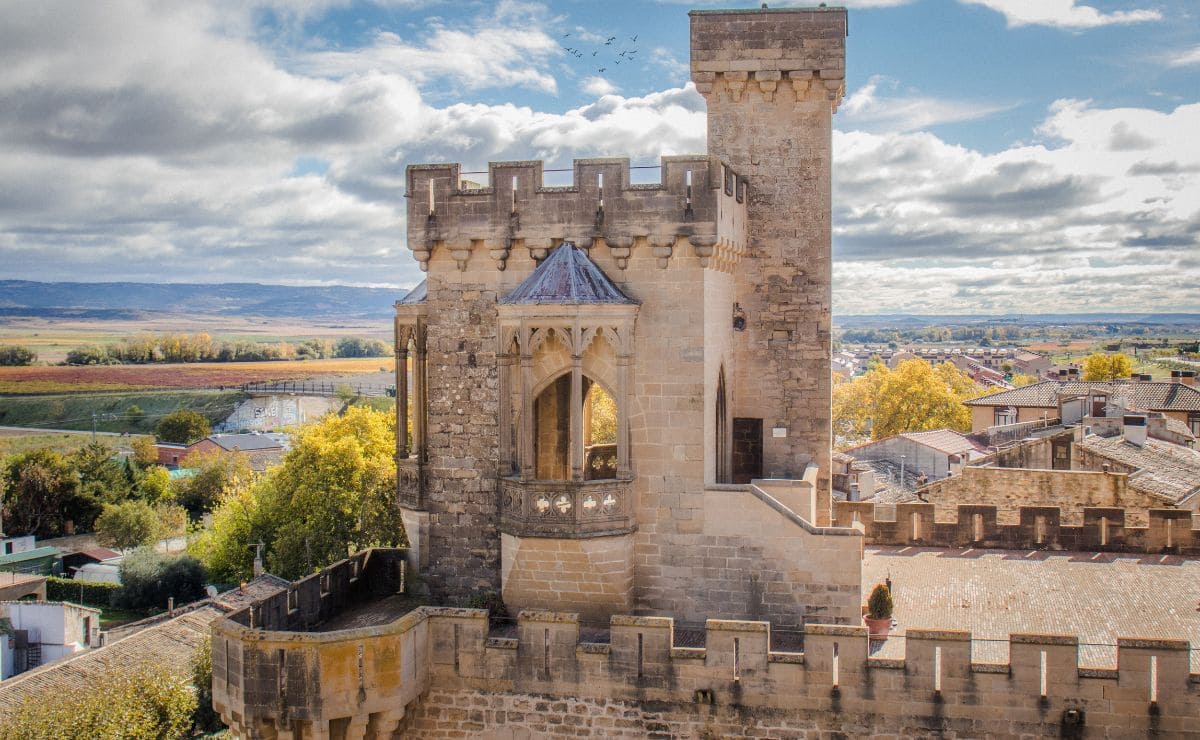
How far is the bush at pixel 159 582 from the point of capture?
198 ft

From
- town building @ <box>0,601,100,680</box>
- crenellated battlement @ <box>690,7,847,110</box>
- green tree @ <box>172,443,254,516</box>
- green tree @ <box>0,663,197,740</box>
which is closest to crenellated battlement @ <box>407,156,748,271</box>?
crenellated battlement @ <box>690,7,847,110</box>

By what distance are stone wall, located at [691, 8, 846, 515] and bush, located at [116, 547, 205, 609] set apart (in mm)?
49117

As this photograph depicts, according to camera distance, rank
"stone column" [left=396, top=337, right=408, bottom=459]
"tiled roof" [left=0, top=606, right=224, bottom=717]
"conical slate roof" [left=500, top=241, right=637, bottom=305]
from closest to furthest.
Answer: "conical slate roof" [left=500, top=241, right=637, bottom=305] < "stone column" [left=396, top=337, right=408, bottom=459] < "tiled roof" [left=0, top=606, right=224, bottom=717]

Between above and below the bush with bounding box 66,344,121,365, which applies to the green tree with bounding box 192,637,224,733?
below

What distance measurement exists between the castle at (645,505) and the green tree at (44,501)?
67604mm

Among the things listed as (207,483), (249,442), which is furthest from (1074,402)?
(249,442)

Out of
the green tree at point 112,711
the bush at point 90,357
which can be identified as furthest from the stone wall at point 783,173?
the bush at point 90,357

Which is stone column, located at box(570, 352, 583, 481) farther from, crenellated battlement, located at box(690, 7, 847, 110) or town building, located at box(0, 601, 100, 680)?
town building, located at box(0, 601, 100, 680)

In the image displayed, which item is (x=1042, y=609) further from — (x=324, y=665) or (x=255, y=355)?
(x=255, y=355)

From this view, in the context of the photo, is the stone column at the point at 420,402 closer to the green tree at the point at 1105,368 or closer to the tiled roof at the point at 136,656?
the tiled roof at the point at 136,656

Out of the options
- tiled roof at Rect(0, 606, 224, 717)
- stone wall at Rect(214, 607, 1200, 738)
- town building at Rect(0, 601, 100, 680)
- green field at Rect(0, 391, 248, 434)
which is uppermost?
stone wall at Rect(214, 607, 1200, 738)

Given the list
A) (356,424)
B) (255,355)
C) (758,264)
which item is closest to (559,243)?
(758,264)

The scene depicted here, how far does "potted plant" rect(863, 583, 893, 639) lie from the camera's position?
17.4 m

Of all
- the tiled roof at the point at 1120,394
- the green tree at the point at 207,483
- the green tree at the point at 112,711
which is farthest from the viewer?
the green tree at the point at 207,483
